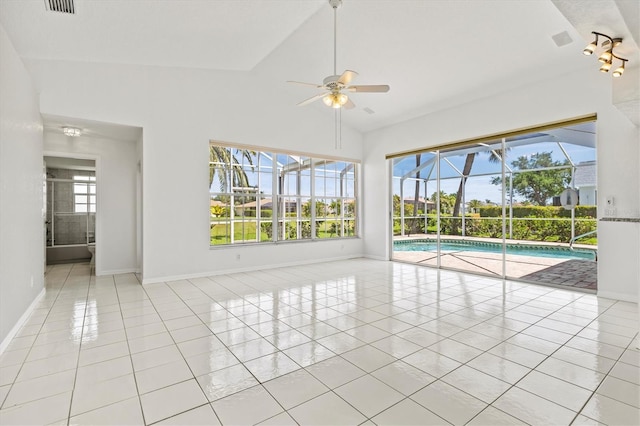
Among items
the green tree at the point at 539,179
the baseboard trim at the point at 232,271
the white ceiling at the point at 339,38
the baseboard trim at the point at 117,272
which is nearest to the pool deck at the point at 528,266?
the green tree at the point at 539,179

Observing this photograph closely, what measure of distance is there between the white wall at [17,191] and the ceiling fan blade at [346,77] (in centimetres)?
311

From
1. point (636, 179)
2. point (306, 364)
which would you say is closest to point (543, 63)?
point (636, 179)

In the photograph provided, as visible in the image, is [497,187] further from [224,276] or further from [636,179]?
[224,276]

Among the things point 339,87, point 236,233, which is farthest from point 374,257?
point 339,87

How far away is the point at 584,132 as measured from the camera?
5812mm

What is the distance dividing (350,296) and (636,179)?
394cm

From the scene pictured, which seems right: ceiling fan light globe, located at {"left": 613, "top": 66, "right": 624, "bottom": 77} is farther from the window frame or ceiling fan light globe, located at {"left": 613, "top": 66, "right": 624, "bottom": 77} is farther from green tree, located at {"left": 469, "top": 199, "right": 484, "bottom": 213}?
the window frame

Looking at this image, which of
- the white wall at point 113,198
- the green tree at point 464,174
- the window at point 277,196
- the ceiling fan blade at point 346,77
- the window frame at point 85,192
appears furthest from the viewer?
the green tree at point 464,174

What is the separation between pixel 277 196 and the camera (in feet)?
21.9

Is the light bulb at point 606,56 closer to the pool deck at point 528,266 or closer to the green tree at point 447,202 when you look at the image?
the pool deck at point 528,266

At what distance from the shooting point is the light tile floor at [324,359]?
6.08ft

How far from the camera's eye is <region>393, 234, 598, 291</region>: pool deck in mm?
5250

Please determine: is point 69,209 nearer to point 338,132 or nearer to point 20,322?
point 20,322

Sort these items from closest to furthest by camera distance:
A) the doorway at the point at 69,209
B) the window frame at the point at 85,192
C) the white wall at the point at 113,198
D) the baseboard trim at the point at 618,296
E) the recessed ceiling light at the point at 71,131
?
the baseboard trim at the point at 618,296
the recessed ceiling light at the point at 71,131
the white wall at the point at 113,198
the doorway at the point at 69,209
the window frame at the point at 85,192
